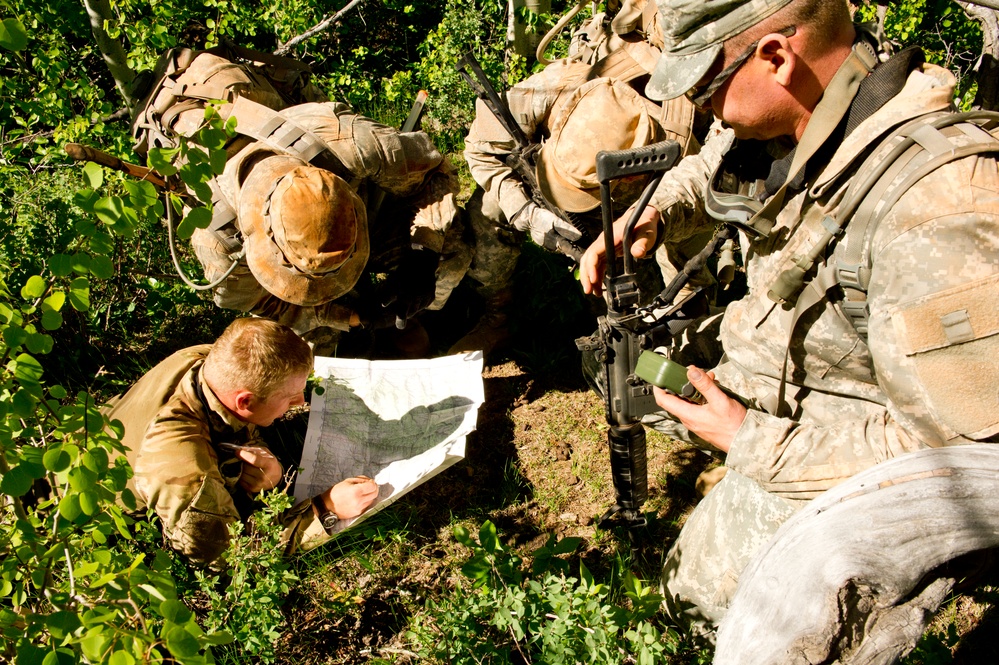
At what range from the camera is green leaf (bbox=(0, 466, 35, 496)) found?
4.58 ft

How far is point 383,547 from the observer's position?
3.19m

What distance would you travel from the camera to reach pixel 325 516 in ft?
9.94

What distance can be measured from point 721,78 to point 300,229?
1.79 meters

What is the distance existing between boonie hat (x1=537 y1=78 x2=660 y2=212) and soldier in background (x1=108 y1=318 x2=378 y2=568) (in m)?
1.42

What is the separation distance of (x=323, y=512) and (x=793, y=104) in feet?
7.82

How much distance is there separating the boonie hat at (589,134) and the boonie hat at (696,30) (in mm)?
917

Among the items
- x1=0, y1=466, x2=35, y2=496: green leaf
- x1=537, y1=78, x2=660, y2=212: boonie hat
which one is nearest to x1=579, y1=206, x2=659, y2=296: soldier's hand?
x1=537, y1=78, x2=660, y2=212: boonie hat

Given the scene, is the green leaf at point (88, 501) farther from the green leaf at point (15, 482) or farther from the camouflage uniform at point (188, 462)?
the camouflage uniform at point (188, 462)

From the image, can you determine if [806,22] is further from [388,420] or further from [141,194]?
[388,420]

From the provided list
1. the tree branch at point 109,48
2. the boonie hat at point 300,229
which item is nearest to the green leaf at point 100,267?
the boonie hat at point 300,229

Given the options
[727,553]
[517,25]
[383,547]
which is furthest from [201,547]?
[517,25]

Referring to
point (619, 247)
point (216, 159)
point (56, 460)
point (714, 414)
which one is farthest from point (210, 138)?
point (619, 247)

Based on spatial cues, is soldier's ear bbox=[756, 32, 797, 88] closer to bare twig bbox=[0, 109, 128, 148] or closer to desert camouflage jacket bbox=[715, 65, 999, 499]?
desert camouflage jacket bbox=[715, 65, 999, 499]

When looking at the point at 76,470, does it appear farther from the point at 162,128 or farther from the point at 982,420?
the point at 162,128
